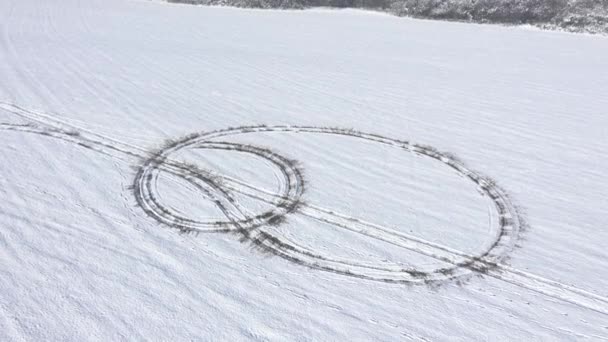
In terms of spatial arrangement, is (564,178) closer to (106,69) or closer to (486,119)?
(486,119)

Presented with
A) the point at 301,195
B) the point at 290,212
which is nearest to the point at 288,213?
the point at 290,212

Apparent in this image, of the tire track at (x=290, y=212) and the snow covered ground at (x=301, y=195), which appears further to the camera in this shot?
the tire track at (x=290, y=212)

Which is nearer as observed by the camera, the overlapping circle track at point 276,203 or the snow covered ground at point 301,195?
the snow covered ground at point 301,195

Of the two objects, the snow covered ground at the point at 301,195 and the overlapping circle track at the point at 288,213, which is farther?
the overlapping circle track at the point at 288,213

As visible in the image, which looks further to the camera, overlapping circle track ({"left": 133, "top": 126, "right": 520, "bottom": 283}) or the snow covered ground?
overlapping circle track ({"left": 133, "top": 126, "right": 520, "bottom": 283})

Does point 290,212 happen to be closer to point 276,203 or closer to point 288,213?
point 288,213
